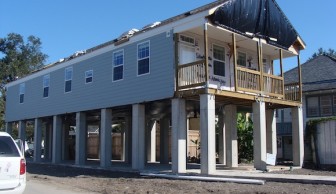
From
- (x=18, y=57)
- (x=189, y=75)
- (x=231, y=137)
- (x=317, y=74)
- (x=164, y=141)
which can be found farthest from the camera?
(x=18, y=57)

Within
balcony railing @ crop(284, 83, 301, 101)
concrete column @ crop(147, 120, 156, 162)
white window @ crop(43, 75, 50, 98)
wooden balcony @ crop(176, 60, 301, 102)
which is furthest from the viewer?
concrete column @ crop(147, 120, 156, 162)

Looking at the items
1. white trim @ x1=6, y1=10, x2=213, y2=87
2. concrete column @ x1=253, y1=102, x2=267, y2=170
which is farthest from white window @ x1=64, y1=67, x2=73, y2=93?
concrete column @ x1=253, y1=102, x2=267, y2=170

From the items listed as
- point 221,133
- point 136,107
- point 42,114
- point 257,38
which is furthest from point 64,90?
point 257,38

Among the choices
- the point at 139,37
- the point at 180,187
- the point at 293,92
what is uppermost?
the point at 139,37

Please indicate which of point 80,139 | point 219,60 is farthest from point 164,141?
point 219,60

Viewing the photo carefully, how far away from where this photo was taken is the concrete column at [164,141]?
26.4 meters

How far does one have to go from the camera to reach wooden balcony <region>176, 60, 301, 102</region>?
56.7 ft

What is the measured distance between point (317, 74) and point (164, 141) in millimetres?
12458

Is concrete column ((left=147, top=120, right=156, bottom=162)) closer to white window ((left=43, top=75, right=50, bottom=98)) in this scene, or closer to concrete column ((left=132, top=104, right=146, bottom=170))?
white window ((left=43, top=75, right=50, bottom=98))

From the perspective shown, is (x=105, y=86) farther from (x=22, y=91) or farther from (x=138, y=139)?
(x=22, y=91)

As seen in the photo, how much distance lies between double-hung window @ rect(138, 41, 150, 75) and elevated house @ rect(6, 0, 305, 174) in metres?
0.05

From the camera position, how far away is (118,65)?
21391mm

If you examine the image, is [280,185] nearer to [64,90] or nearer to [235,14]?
[235,14]

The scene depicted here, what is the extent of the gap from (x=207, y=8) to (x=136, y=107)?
5934 mm
